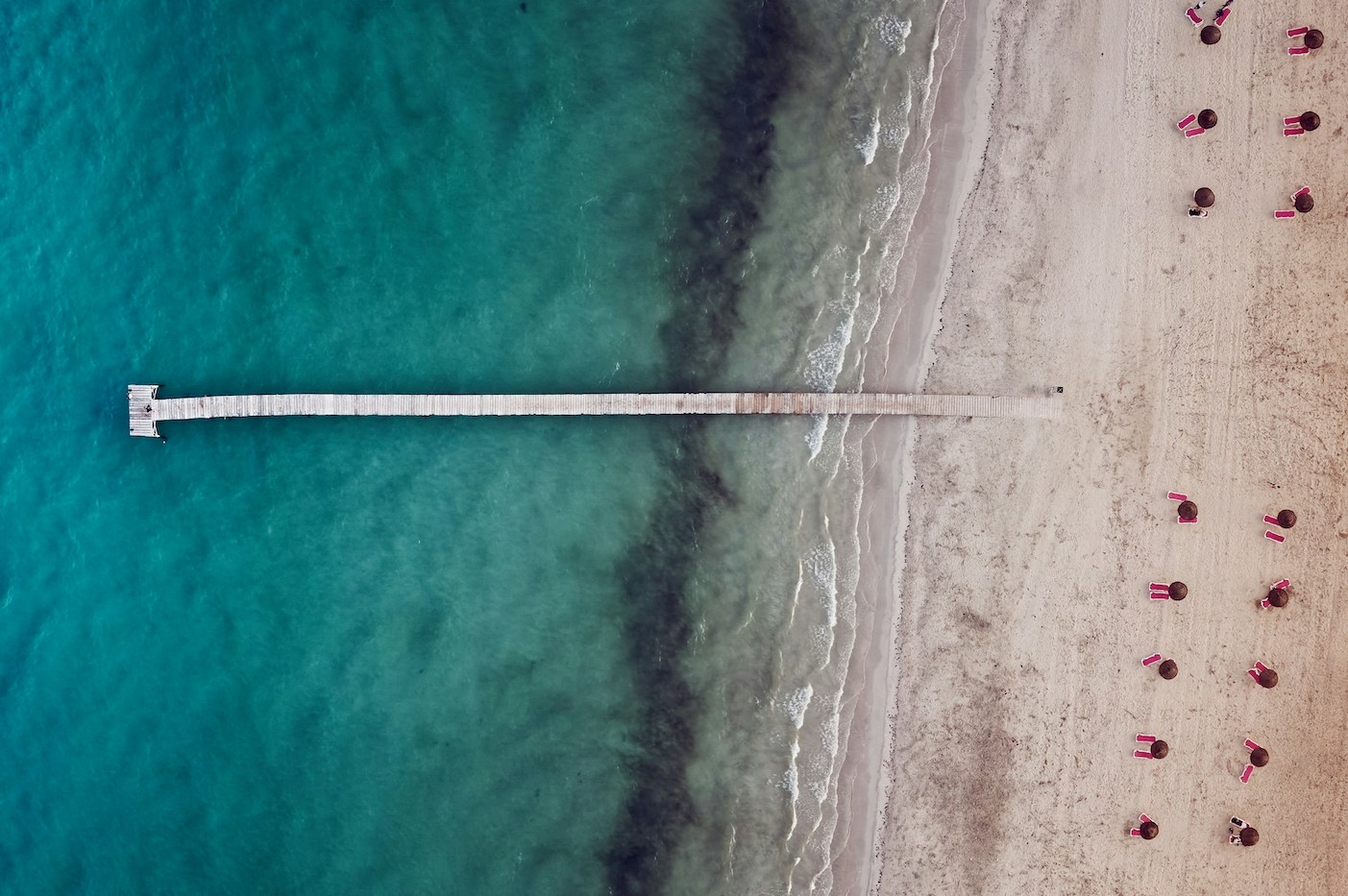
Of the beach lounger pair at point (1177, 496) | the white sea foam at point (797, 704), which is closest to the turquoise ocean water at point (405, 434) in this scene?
the white sea foam at point (797, 704)

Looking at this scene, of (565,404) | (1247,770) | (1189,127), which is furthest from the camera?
(565,404)

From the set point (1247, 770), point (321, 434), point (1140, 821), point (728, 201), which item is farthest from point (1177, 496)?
point (321, 434)

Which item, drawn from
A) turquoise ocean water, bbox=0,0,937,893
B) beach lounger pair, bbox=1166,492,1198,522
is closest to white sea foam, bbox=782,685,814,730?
turquoise ocean water, bbox=0,0,937,893

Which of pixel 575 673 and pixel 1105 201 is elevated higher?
pixel 1105 201

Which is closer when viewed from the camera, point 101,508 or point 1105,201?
point 1105,201

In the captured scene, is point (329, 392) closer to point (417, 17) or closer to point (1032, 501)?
A: point (417, 17)

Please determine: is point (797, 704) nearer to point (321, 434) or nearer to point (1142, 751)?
point (1142, 751)

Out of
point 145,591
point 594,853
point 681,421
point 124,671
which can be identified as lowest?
point 594,853

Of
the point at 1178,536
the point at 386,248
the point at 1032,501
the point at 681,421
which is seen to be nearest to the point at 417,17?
the point at 386,248
